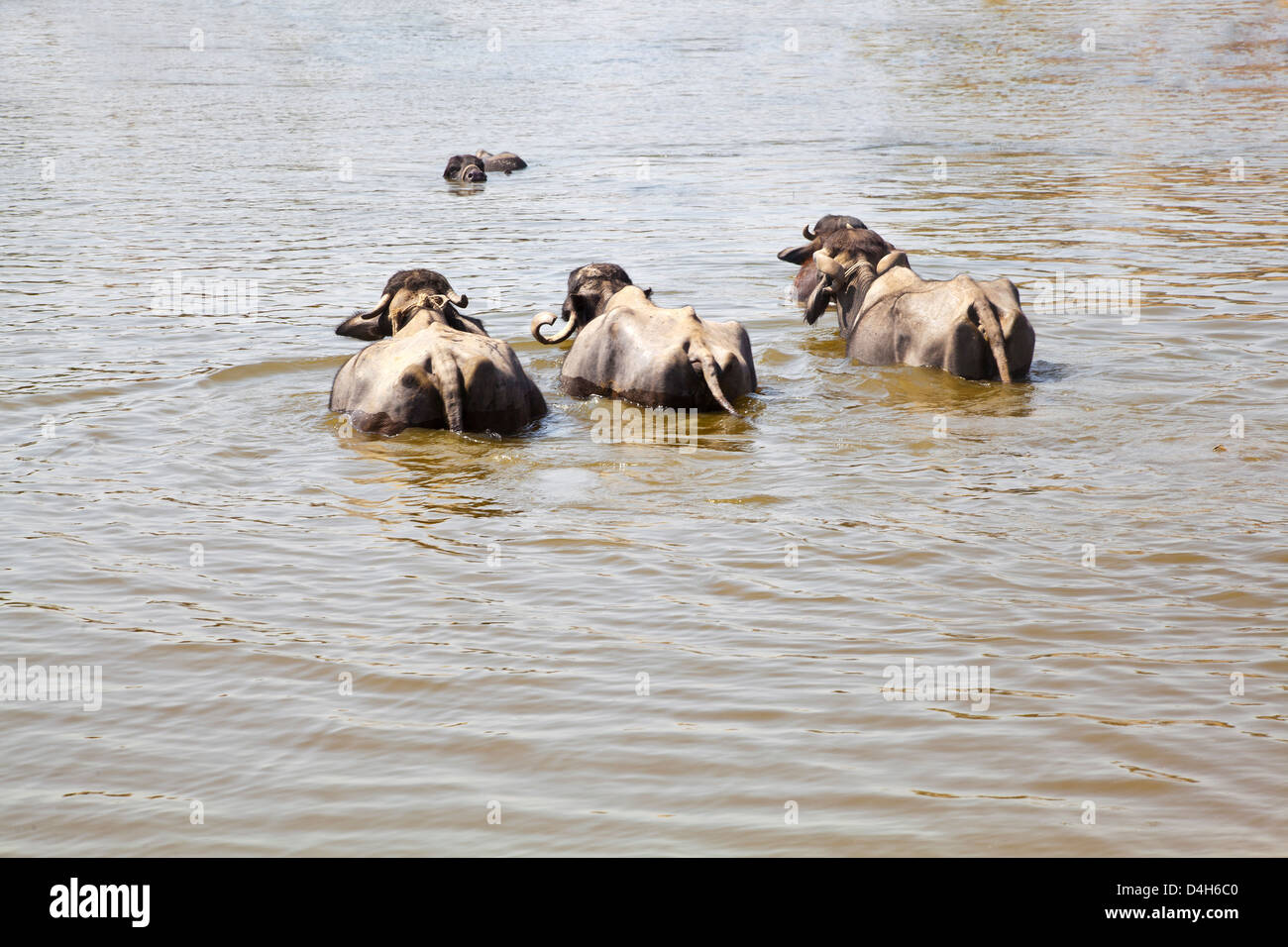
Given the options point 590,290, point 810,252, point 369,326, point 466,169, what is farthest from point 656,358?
point 466,169

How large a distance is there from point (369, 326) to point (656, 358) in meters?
2.06

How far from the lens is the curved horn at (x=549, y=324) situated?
34.4 ft

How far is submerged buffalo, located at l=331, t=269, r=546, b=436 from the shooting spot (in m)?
8.89

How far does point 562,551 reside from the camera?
7.04 m

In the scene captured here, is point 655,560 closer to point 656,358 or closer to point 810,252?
point 656,358

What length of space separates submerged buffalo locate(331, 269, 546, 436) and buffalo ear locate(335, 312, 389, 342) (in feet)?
1.57

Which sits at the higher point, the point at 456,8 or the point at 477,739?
the point at 456,8

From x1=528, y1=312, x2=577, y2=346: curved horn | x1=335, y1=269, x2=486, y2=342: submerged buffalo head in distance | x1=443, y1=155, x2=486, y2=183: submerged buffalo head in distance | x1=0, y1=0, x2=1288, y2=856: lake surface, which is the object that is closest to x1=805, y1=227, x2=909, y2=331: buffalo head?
x1=0, y1=0, x2=1288, y2=856: lake surface

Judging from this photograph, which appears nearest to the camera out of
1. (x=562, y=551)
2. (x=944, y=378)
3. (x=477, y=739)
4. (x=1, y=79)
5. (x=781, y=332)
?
(x=477, y=739)

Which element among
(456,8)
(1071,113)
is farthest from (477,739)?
(456,8)

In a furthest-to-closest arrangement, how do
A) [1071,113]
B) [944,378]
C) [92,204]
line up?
1. [1071,113]
2. [92,204]
3. [944,378]

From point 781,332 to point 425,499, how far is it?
5.27m

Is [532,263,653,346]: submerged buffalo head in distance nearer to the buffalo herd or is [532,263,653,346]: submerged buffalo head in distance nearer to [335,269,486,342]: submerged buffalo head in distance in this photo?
the buffalo herd
